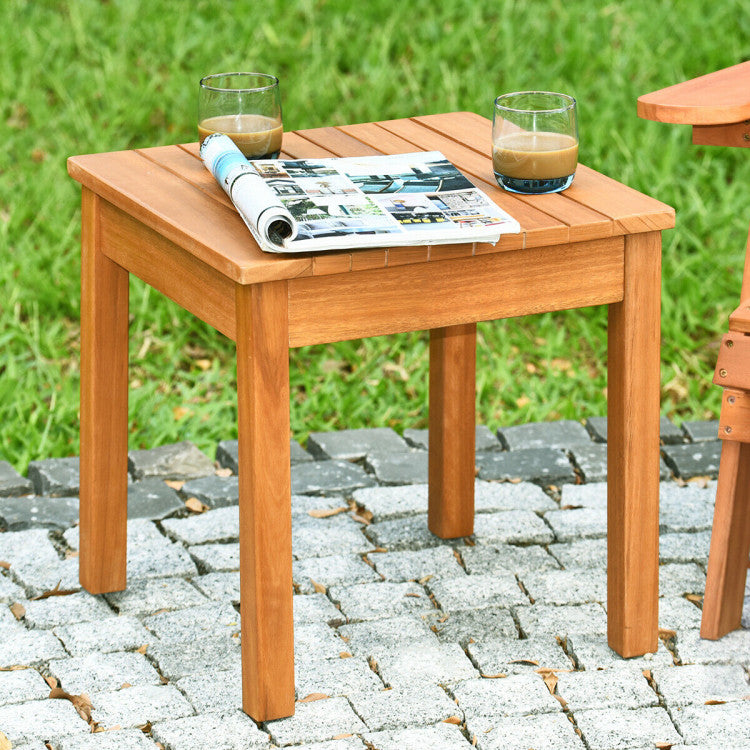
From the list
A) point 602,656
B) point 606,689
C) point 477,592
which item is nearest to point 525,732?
point 606,689

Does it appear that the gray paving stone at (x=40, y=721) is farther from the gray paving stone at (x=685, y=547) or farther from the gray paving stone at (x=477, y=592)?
the gray paving stone at (x=685, y=547)

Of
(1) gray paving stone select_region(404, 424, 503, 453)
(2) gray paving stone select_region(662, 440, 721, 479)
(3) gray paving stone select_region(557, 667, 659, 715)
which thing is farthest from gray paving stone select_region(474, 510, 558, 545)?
(3) gray paving stone select_region(557, 667, 659, 715)

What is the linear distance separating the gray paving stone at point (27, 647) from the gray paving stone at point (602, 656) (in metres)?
1.02

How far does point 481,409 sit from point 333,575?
109 cm

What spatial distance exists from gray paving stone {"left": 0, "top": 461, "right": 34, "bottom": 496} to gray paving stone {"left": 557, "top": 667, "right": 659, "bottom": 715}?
1.45m

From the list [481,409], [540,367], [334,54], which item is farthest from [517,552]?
[334,54]

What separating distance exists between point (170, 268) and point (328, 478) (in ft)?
3.66

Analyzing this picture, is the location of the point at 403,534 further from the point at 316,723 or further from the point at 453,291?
the point at 453,291

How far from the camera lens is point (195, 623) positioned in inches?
113

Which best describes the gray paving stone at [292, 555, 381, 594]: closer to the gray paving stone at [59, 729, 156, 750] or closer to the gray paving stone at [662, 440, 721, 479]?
the gray paving stone at [59, 729, 156, 750]

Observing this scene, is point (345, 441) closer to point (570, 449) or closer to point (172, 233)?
point (570, 449)

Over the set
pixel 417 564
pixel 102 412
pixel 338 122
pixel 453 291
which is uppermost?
pixel 453 291

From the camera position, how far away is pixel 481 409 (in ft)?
13.2

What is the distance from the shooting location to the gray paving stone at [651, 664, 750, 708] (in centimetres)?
263
